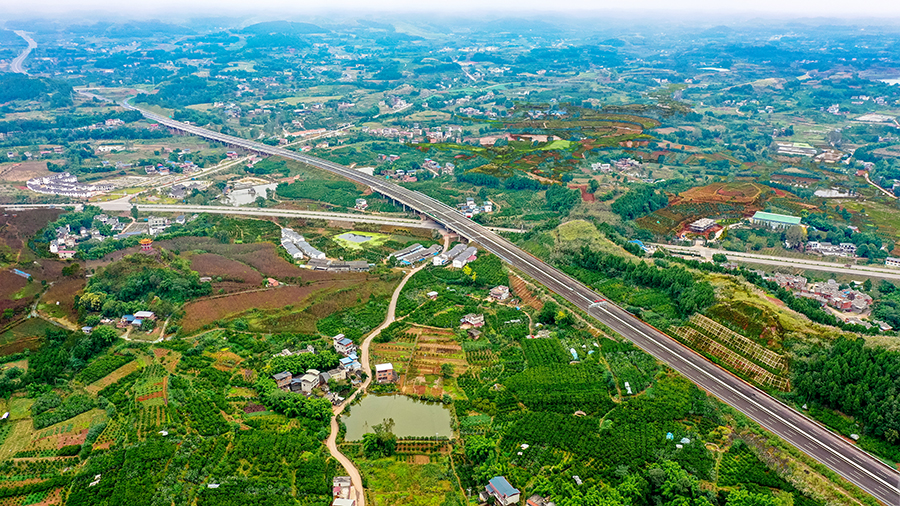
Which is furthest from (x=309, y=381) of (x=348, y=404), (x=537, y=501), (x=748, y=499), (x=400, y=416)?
(x=748, y=499)

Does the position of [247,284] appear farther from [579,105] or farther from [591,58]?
[591,58]

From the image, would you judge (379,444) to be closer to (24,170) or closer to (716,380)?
(716,380)

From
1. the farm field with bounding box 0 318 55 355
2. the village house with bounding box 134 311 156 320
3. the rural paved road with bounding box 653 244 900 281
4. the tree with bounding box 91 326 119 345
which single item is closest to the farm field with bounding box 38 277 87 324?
the farm field with bounding box 0 318 55 355

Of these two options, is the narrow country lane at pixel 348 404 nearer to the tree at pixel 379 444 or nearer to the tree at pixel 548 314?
the tree at pixel 379 444

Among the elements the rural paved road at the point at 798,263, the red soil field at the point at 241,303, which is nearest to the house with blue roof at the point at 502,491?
the red soil field at the point at 241,303

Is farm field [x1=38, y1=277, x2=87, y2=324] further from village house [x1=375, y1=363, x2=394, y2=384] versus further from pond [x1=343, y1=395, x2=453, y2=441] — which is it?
pond [x1=343, y1=395, x2=453, y2=441]

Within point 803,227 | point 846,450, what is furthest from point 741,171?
point 846,450
